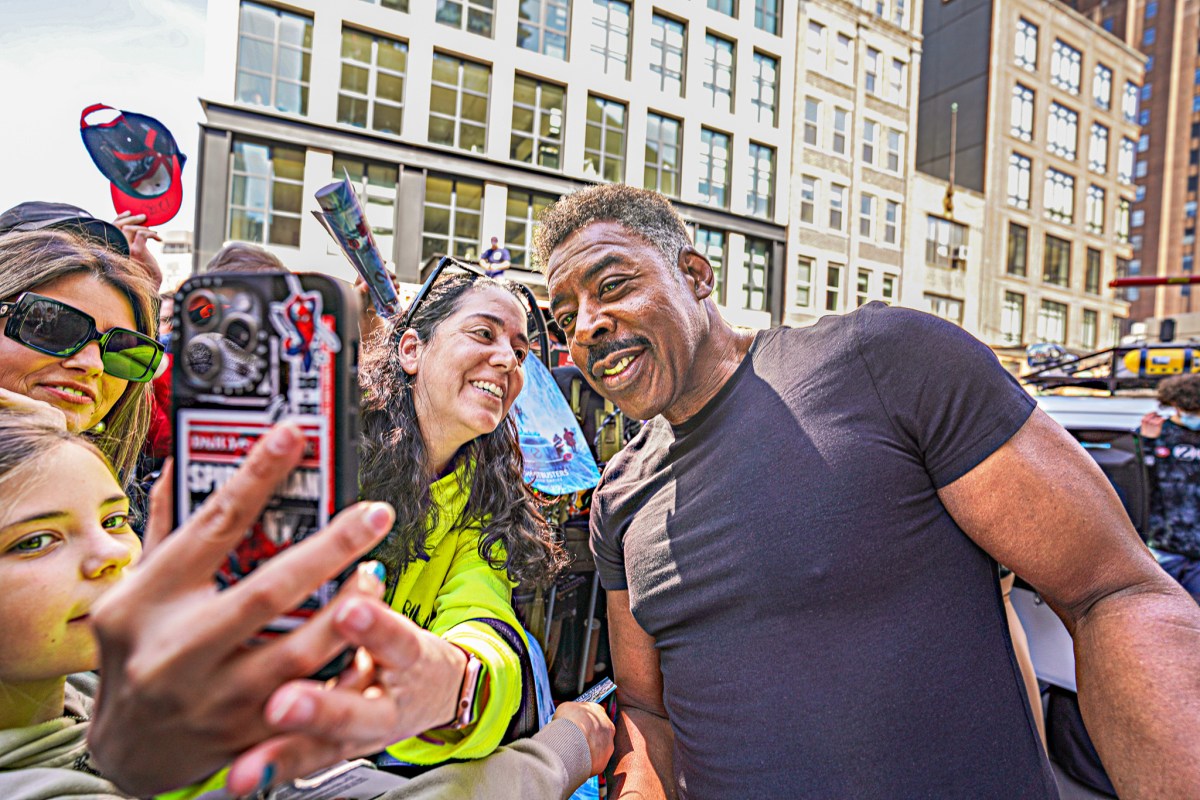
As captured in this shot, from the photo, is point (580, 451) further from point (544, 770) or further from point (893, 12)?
point (893, 12)

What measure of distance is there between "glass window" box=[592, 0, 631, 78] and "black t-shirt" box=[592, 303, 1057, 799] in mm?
1390

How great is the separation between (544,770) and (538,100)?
278 cm

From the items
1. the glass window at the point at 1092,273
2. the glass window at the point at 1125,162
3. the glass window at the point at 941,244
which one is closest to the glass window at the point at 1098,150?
the glass window at the point at 1125,162

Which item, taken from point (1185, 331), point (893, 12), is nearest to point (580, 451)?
point (893, 12)

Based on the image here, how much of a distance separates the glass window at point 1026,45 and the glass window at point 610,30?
Result: 2105 centimetres

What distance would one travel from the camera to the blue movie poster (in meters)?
1.49

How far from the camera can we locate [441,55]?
2598mm

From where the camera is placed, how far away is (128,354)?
2.90 ft

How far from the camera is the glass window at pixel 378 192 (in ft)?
10.5

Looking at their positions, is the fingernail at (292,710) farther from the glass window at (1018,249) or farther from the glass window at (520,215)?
the glass window at (1018,249)

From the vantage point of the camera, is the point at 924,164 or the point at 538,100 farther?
the point at 924,164

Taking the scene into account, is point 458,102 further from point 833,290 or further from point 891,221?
point 891,221

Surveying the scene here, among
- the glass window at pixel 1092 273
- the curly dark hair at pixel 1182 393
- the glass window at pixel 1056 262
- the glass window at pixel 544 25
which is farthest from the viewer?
the glass window at pixel 1092 273

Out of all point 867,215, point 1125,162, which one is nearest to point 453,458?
point 867,215
